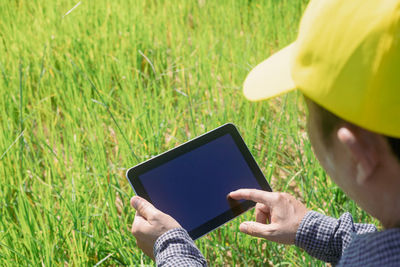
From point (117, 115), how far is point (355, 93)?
116cm

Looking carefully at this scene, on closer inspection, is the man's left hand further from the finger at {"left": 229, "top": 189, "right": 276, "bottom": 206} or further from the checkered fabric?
the checkered fabric

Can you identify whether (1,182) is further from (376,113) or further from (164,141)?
(376,113)

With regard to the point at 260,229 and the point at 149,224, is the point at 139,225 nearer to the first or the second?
the point at 149,224

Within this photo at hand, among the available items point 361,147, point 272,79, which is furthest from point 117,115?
point 361,147

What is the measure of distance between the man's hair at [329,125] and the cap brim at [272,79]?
0.17 feet

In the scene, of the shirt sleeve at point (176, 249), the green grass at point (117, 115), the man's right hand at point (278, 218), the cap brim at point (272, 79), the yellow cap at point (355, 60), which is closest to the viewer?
the yellow cap at point (355, 60)

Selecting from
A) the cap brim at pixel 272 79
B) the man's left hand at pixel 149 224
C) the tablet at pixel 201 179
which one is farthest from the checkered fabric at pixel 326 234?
the cap brim at pixel 272 79

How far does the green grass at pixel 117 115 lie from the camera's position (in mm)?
1337

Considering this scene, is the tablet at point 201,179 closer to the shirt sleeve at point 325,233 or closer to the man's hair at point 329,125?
the shirt sleeve at point 325,233

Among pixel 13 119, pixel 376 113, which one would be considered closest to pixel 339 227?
pixel 376 113

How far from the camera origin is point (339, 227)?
1.07 metres

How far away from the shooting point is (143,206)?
3.44 ft

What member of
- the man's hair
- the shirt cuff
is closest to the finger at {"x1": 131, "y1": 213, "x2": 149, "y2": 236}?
the shirt cuff

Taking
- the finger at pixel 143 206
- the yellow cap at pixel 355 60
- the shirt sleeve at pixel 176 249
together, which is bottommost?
the shirt sleeve at pixel 176 249
